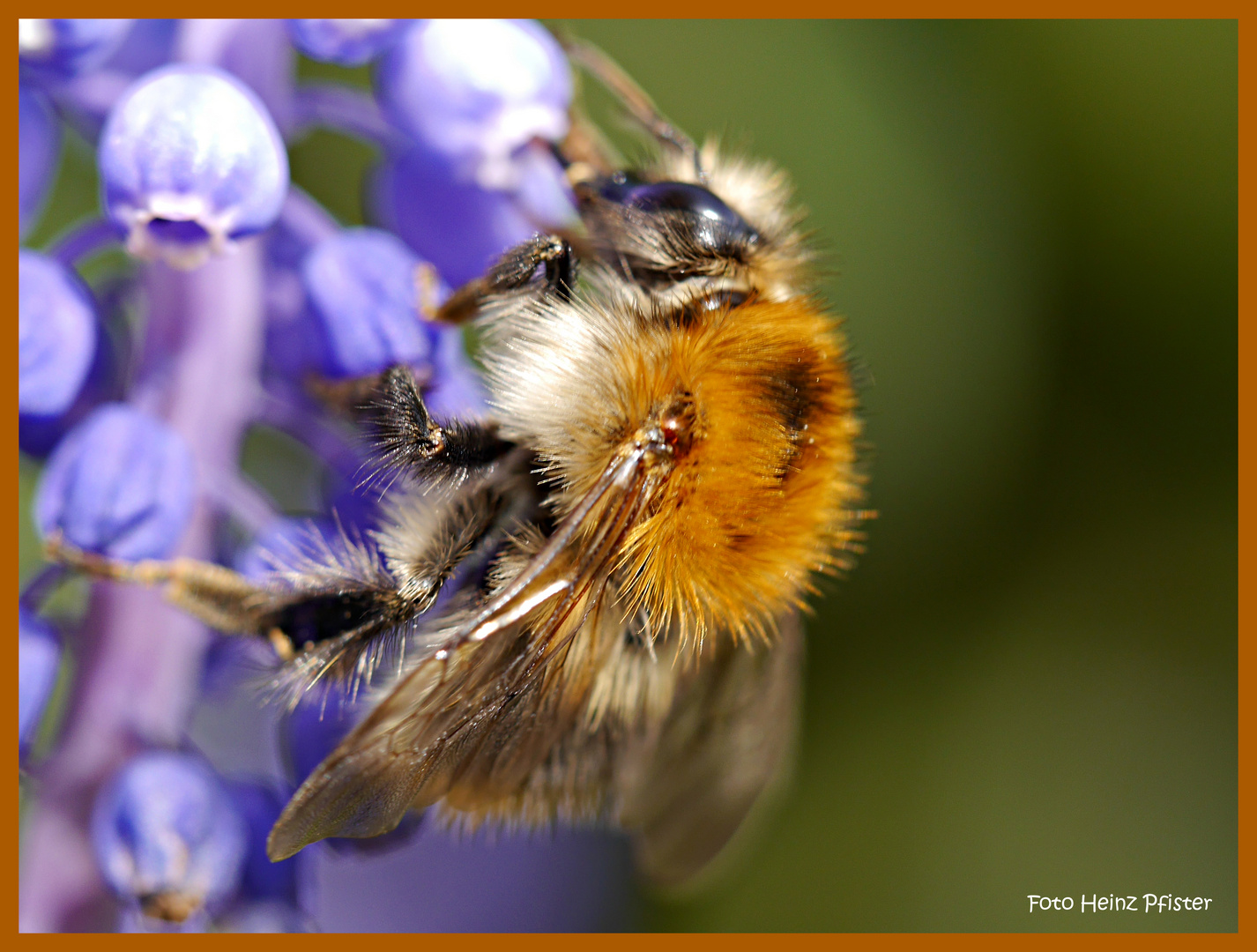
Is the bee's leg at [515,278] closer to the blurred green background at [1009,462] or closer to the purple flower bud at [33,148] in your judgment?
the purple flower bud at [33,148]

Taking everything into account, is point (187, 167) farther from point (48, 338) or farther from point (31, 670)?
point (31, 670)

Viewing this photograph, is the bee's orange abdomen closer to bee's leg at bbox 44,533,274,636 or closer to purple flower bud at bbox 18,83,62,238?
bee's leg at bbox 44,533,274,636

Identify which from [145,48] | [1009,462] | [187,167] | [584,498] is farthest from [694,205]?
[1009,462]

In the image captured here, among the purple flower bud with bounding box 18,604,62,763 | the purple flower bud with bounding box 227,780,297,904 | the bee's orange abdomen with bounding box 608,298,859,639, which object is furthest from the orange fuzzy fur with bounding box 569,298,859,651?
the purple flower bud with bounding box 18,604,62,763

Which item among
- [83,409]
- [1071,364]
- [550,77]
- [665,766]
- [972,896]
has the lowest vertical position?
[972,896]

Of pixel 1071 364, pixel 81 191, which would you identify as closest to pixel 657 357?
pixel 81 191

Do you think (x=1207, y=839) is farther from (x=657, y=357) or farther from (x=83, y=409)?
(x=83, y=409)
